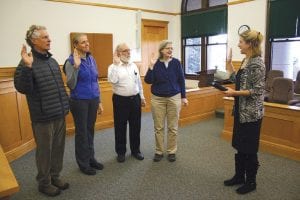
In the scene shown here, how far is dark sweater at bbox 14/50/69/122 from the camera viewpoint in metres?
2.10

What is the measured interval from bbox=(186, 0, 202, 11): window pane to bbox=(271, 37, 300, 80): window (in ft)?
7.24

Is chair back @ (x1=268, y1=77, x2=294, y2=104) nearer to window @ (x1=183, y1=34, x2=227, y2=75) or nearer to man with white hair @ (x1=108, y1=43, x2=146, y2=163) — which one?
man with white hair @ (x1=108, y1=43, x2=146, y2=163)

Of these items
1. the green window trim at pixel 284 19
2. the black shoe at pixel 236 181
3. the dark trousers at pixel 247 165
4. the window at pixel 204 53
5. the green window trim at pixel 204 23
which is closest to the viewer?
the dark trousers at pixel 247 165

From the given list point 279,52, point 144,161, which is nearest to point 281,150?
point 144,161

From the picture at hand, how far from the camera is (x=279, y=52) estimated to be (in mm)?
5402

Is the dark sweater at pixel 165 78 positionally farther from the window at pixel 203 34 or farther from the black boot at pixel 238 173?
the window at pixel 203 34

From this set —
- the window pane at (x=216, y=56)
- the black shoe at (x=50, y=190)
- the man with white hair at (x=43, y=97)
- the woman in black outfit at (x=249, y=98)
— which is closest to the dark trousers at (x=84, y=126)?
the man with white hair at (x=43, y=97)

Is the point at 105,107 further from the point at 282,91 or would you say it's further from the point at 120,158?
the point at 282,91

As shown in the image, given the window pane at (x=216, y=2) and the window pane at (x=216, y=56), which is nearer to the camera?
the window pane at (x=216, y=2)

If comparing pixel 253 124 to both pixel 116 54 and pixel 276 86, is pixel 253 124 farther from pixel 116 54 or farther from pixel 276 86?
pixel 276 86

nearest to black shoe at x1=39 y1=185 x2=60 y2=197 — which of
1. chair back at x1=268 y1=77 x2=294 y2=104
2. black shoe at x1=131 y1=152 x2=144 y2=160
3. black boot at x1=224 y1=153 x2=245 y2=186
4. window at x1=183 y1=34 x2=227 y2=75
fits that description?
black shoe at x1=131 y1=152 x2=144 y2=160

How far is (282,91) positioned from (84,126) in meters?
2.86

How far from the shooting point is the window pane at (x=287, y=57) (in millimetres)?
5188

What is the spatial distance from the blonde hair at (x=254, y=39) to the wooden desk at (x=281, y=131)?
132 centimetres
